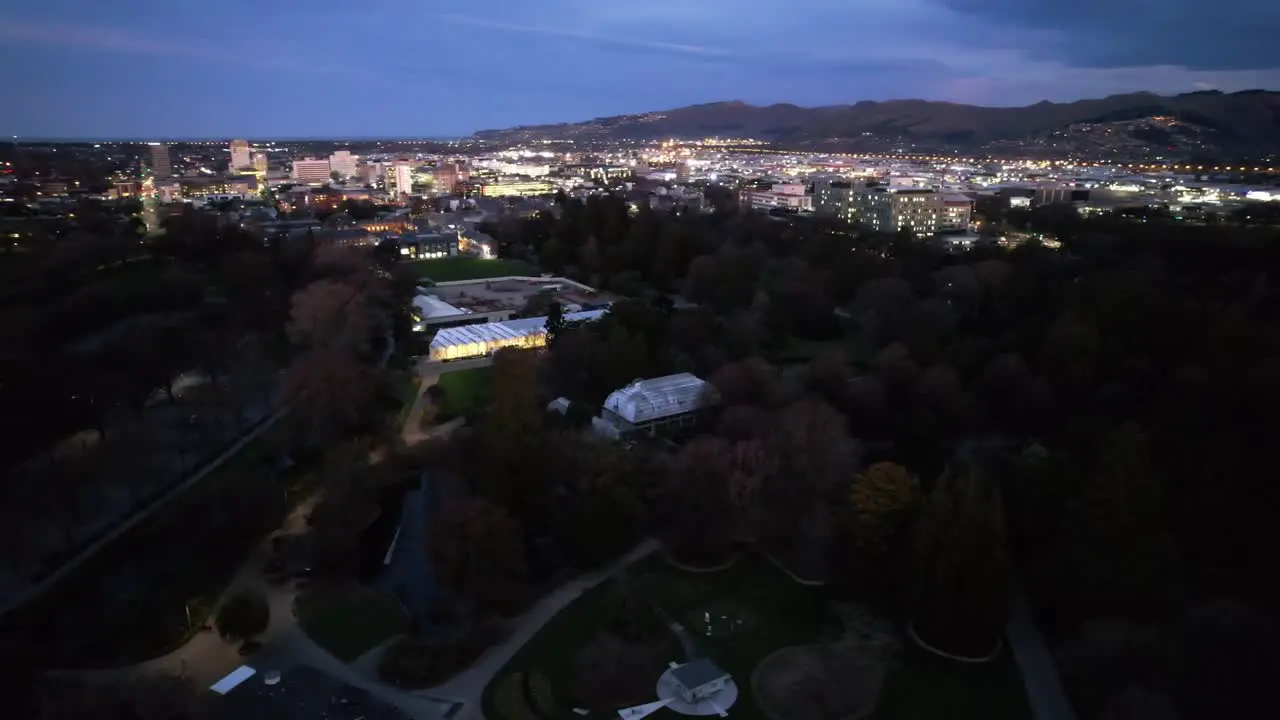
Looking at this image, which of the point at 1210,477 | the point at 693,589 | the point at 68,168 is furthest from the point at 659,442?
the point at 68,168

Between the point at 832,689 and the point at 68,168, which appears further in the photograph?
the point at 68,168

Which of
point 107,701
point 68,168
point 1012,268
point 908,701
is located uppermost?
point 68,168

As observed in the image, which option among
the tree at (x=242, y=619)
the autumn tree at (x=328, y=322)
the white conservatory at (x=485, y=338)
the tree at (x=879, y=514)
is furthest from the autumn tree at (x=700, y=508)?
the autumn tree at (x=328, y=322)

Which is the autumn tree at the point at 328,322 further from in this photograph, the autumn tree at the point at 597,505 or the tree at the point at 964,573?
the tree at the point at 964,573

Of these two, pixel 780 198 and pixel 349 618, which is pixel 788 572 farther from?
pixel 780 198

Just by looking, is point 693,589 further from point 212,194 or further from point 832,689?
point 212,194

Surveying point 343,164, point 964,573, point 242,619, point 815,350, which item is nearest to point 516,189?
point 343,164

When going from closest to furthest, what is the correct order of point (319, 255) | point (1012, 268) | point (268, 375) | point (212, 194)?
point (268, 375), point (1012, 268), point (319, 255), point (212, 194)
